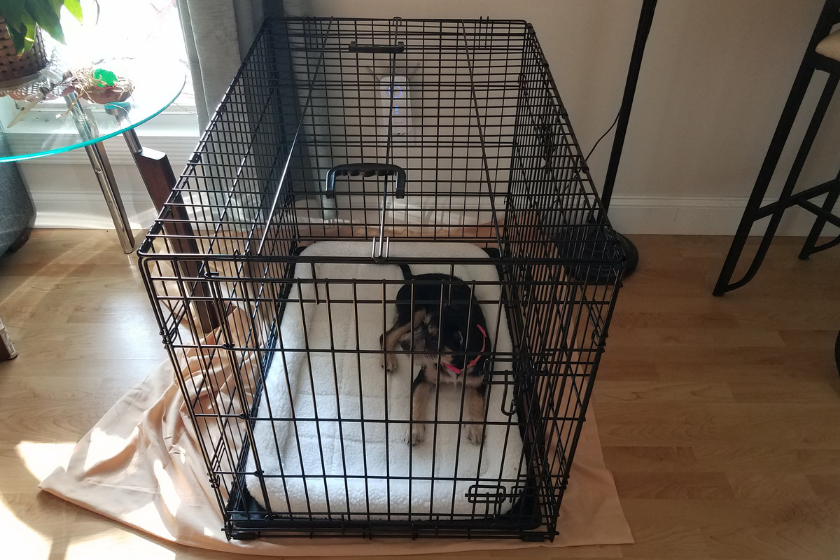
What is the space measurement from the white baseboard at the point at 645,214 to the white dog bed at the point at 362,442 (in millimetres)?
696

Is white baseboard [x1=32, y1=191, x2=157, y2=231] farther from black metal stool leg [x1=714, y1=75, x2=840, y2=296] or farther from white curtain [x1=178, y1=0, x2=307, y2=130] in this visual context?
black metal stool leg [x1=714, y1=75, x2=840, y2=296]

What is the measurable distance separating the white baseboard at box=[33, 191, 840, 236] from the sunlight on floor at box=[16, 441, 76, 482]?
865mm

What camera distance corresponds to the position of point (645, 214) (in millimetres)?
1912

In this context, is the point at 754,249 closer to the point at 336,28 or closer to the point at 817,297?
the point at 817,297

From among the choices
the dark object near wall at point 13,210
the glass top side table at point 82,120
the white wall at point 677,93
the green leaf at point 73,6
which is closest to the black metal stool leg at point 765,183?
the white wall at point 677,93

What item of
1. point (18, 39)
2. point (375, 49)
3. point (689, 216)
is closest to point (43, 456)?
point (18, 39)

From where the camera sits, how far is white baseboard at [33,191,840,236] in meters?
1.89

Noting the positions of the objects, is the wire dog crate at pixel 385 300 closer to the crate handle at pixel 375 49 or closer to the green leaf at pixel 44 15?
the crate handle at pixel 375 49

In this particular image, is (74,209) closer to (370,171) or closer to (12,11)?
(12,11)

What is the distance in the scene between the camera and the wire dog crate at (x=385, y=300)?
0.91 m

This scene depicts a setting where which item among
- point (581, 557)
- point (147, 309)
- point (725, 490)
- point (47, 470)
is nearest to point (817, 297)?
point (725, 490)

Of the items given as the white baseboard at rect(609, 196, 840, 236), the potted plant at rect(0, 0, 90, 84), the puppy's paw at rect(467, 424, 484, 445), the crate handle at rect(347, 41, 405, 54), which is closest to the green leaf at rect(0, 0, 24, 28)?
the potted plant at rect(0, 0, 90, 84)

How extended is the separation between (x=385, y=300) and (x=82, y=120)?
0.96m

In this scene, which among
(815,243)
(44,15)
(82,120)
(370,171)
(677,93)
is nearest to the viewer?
(370,171)
